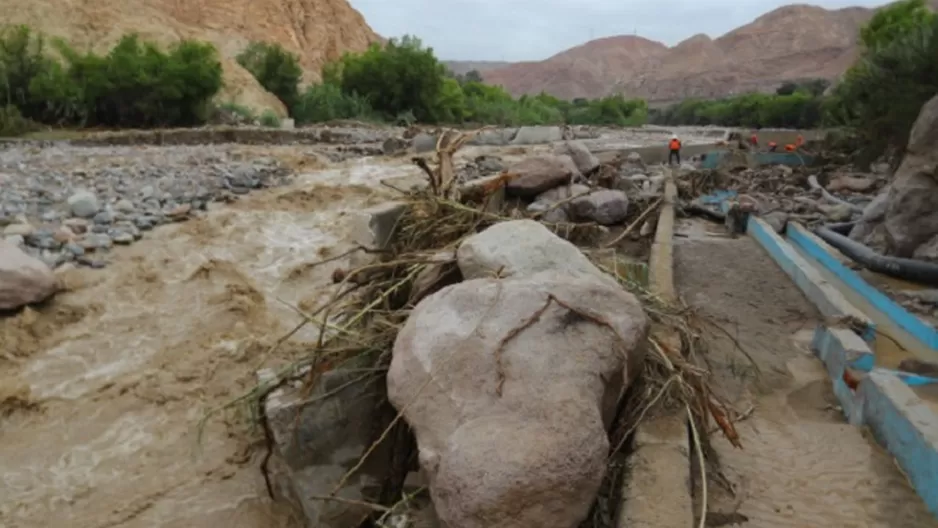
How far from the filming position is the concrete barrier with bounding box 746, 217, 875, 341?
4707mm

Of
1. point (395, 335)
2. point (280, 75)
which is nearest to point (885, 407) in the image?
point (395, 335)

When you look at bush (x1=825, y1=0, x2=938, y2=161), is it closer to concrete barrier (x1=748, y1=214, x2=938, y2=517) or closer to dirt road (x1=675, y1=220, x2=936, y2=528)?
dirt road (x1=675, y1=220, x2=936, y2=528)

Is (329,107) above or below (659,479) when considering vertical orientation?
below

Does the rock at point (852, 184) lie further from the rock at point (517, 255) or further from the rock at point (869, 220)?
the rock at point (517, 255)

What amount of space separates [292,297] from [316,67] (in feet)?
125

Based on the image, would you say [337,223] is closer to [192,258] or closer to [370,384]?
[192,258]

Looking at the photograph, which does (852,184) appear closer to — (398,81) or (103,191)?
(103,191)

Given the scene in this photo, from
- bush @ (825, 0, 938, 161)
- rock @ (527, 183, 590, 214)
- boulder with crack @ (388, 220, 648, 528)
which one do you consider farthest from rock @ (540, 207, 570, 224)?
bush @ (825, 0, 938, 161)

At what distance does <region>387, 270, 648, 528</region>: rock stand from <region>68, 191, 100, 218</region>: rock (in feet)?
20.7

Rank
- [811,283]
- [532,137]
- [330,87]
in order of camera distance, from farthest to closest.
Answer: [330,87], [532,137], [811,283]

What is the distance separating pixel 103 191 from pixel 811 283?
7585 millimetres

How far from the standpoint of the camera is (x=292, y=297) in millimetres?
6734

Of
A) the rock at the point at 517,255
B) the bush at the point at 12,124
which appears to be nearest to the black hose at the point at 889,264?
the rock at the point at 517,255

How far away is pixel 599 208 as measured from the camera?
756cm
